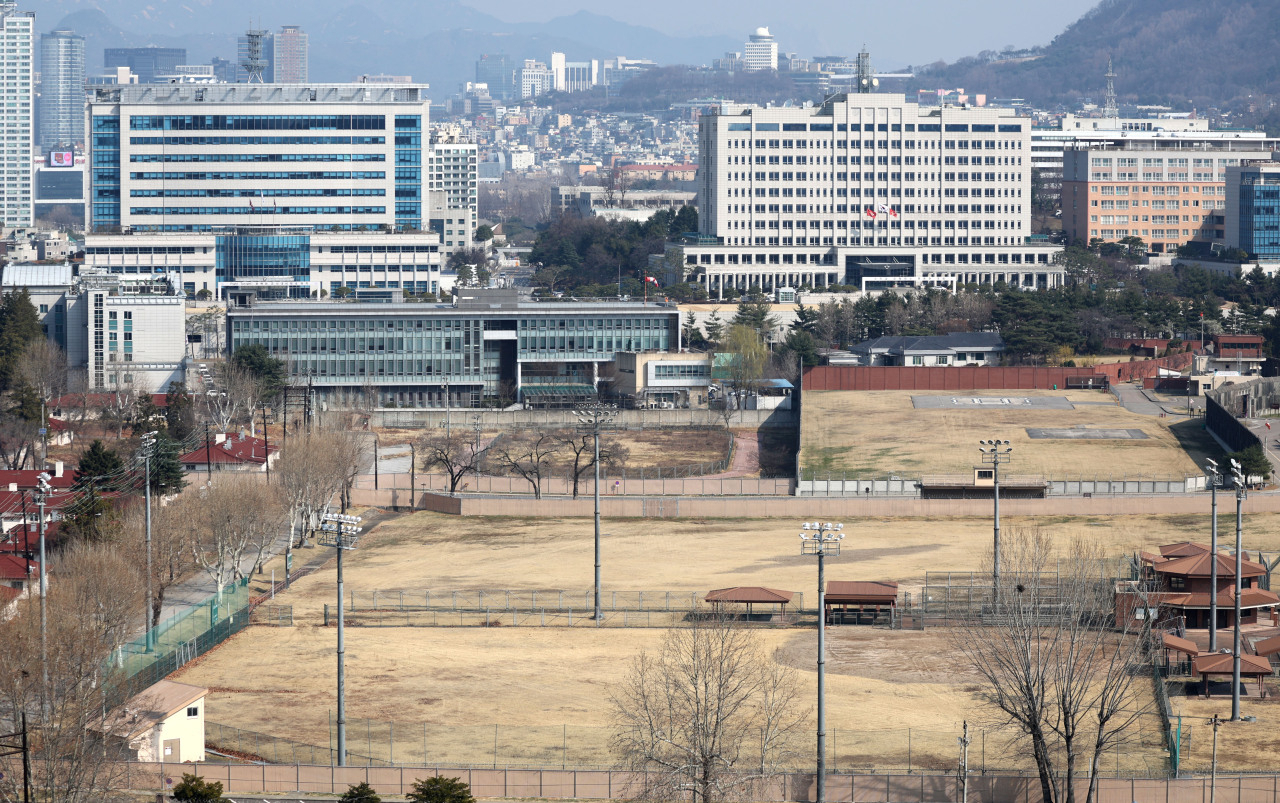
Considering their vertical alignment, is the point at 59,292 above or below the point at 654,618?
above

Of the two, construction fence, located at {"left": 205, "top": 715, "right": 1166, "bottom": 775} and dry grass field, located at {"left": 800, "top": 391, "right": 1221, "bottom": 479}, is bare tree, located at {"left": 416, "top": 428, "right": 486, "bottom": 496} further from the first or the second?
construction fence, located at {"left": 205, "top": 715, "right": 1166, "bottom": 775}

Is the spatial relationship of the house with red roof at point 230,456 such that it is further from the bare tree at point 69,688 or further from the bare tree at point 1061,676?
the bare tree at point 1061,676

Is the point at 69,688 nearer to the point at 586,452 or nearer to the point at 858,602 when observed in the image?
the point at 858,602

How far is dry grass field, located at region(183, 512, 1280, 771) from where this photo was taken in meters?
56.9

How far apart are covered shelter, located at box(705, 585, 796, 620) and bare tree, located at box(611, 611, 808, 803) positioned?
8.64m

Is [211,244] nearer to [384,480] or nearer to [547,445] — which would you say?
[547,445]

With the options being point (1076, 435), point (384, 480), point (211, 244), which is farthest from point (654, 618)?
point (211, 244)

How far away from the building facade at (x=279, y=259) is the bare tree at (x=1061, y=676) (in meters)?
134

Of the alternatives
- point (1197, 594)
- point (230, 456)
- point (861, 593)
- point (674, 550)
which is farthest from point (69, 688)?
point (230, 456)

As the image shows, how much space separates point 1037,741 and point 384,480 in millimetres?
64005

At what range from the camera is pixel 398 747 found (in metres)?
55.9

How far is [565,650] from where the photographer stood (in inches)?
2702

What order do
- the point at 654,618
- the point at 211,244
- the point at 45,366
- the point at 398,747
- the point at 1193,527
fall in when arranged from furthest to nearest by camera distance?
the point at 211,244
the point at 45,366
the point at 1193,527
the point at 654,618
the point at 398,747

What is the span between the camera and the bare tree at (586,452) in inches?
4233
